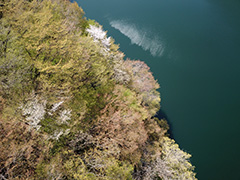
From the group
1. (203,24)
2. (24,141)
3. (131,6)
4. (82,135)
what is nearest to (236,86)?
(203,24)

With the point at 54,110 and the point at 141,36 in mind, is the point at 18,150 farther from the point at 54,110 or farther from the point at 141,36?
the point at 141,36

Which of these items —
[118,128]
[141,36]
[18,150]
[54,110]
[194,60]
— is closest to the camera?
[18,150]

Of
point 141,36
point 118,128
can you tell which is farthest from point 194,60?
point 118,128

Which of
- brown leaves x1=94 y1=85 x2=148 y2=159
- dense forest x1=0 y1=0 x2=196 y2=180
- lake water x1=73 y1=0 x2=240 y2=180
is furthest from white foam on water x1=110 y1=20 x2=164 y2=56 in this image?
brown leaves x1=94 y1=85 x2=148 y2=159

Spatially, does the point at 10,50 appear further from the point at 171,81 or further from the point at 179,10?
the point at 179,10

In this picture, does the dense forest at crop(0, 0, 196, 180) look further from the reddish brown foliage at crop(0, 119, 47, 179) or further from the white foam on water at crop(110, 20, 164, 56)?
the white foam on water at crop(110, 20, 164, 56)

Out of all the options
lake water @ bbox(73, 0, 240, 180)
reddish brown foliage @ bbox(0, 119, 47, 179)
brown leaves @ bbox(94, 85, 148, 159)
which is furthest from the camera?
lake water @ bbox(73, 0, 240, 180)
